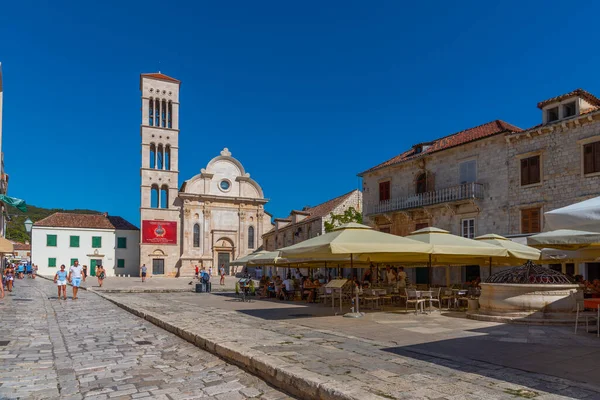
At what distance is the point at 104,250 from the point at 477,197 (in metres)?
41.9

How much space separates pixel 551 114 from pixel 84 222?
154 feet

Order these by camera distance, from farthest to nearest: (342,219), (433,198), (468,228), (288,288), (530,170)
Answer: (342,219) < (433,198) < (468,228) < (530,170) < (288,288)

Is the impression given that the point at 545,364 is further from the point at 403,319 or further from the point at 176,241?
the point at 176,241

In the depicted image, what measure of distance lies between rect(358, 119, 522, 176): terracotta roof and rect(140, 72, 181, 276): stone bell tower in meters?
29.3

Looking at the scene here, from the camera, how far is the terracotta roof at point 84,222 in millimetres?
50456

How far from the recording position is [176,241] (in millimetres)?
51906

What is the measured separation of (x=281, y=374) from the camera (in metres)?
5.35

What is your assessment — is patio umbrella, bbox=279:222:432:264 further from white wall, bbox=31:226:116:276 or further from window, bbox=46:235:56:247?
window, bbox=46:235:56:247

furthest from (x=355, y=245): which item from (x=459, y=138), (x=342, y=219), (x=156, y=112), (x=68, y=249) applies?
(x=156, y=112)

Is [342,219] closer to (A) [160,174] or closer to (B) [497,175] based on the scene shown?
(B) [497,175]

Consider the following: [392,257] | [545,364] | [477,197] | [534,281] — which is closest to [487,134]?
[477,197]

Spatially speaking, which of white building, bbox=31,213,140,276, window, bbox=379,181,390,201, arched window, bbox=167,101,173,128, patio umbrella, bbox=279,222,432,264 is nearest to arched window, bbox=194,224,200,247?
white building, bbox=31,213,140,276

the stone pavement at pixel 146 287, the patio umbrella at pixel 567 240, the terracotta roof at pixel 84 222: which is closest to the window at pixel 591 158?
the patio umbrella at pixel 567 240

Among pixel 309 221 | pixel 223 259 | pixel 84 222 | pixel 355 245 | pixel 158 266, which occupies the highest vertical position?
pixel 84 222
